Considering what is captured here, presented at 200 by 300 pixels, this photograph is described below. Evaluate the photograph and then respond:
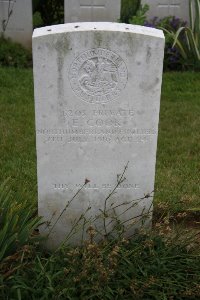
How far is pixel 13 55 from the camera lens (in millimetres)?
8289

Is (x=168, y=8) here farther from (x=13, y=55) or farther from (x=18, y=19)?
(x=13, y=55)

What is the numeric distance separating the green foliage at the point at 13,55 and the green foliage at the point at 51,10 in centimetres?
151

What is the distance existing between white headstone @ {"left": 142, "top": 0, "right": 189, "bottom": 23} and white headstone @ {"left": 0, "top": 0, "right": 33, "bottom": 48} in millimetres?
1870

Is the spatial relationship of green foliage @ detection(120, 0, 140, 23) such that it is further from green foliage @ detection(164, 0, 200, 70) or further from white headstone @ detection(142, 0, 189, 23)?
green foliage @ detection(164, 0, 200, 70)

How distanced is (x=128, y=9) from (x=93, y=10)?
926 millimetres

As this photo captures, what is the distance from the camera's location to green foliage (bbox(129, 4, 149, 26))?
830 centimetres

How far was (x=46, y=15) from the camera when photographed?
9867mm

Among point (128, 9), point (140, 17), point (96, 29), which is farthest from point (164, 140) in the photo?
point (128, 9)

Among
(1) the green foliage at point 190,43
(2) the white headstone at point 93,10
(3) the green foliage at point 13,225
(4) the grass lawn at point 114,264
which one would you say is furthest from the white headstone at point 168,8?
(3) the green foliage at point 13,225

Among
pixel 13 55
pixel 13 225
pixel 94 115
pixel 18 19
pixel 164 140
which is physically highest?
pixel 18 19

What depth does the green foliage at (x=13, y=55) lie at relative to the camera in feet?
26.9

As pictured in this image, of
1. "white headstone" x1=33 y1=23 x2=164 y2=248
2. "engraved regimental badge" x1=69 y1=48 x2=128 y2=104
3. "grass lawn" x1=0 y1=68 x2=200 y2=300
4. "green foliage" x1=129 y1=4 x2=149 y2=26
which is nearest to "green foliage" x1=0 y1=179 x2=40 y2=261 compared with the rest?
"grass lawn" x1=0 y1=68 x2=200 y2=300

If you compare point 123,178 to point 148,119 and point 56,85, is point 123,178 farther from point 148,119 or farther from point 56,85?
point 56,85

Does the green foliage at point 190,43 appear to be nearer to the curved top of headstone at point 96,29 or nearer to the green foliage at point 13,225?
the curved top of headstone at point 96,29
